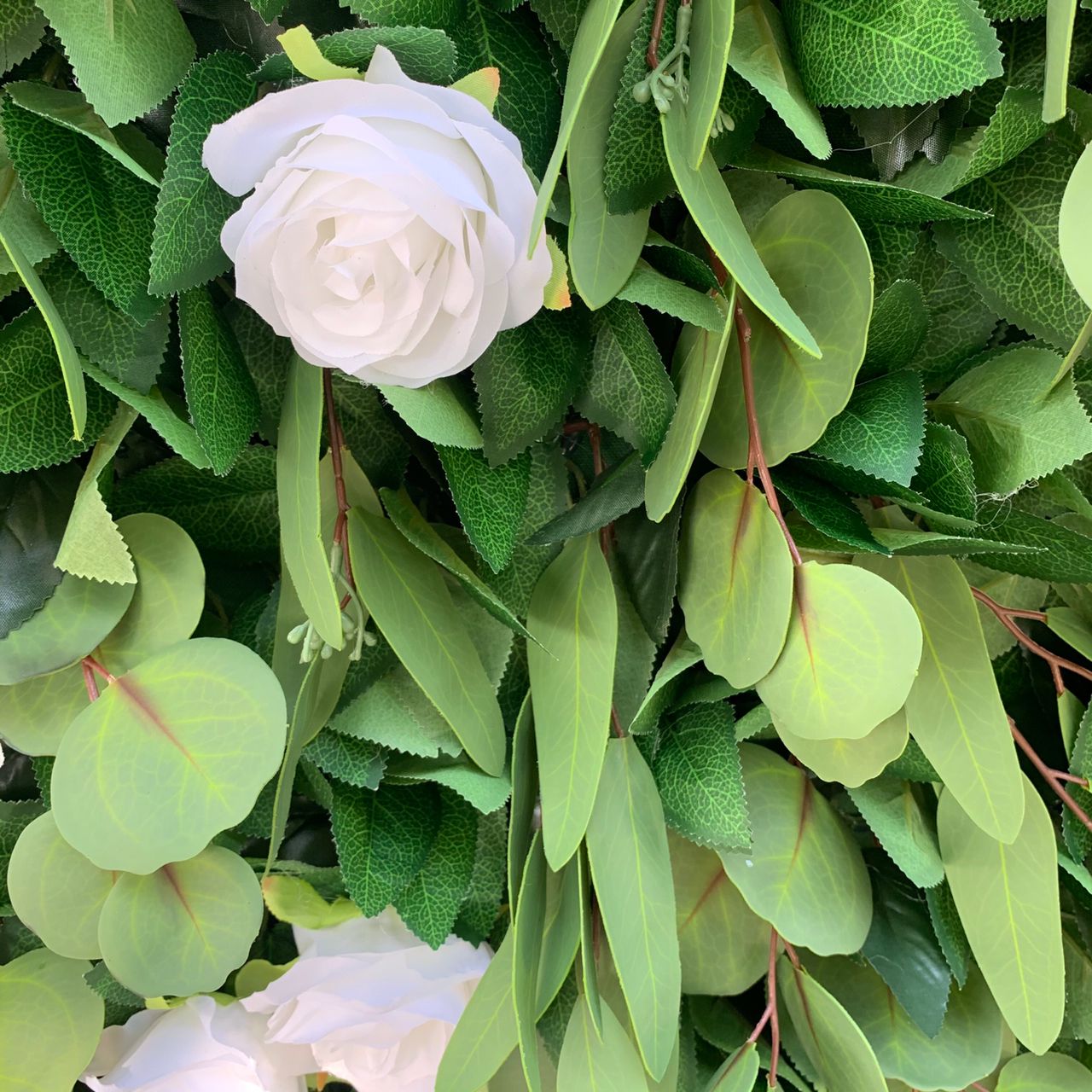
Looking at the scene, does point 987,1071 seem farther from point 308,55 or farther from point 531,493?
point 308,55

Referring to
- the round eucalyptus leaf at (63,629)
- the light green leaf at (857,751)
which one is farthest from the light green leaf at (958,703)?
the round eucalyptus leaf at (63,629)

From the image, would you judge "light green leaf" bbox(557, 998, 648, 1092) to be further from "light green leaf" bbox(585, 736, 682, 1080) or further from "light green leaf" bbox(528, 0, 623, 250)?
"light green leaf" bbox(528, 0, 623, 250)

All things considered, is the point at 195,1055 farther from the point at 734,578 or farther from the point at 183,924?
the point at 734,578

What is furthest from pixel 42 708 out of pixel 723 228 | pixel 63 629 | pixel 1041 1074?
pixel 1041 1074

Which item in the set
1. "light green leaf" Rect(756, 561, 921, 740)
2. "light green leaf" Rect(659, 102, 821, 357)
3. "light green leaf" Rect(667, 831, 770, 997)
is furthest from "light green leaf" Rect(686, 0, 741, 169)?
"light green leaf" Rect(667, 831, 770, 997)

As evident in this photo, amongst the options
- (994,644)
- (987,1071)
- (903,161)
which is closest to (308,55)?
(903,161)

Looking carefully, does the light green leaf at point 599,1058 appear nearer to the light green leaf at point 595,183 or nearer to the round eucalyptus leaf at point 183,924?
the round eucalyptus leaf at point 183,924
